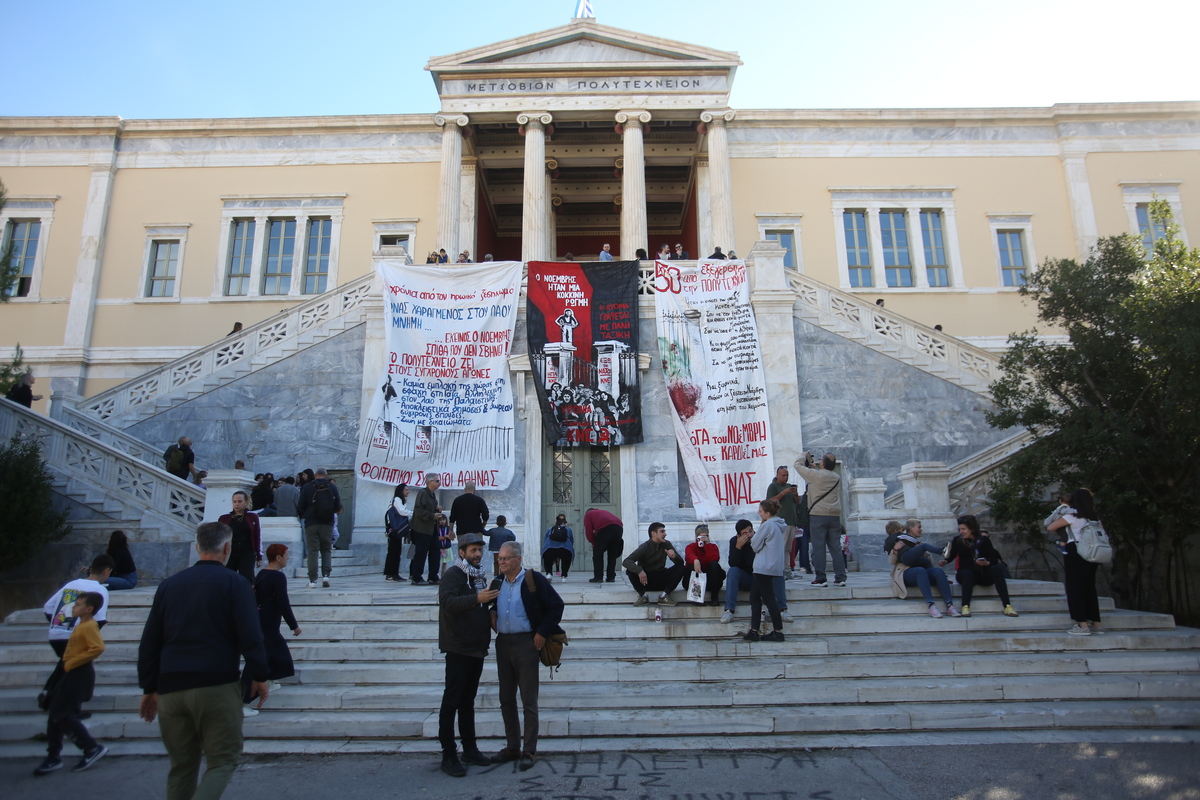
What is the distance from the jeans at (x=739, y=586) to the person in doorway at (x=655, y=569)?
743mm

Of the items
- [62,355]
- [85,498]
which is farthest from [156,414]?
[62,355]

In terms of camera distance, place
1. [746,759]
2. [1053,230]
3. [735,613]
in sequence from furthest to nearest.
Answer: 1. [1053,230]
2. [735,613]
3. [746,759]

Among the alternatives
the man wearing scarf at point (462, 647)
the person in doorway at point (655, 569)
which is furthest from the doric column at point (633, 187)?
the man wearing scarf at point (462, 647)

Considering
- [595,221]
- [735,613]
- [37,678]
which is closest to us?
[37,678]

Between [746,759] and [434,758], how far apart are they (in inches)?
106

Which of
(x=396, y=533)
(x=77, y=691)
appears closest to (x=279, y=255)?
(x=396, y=533)

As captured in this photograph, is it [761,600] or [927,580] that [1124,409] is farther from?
[761,600]

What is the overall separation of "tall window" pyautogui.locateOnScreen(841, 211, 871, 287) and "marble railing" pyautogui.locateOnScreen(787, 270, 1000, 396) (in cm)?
858

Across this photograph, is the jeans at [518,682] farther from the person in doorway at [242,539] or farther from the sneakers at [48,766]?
the person in doorway at [242,539]

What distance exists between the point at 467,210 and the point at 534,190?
3.92 metres

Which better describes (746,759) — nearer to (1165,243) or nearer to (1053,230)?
(1165,243)

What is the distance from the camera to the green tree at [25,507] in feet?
39.5

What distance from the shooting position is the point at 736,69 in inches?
976

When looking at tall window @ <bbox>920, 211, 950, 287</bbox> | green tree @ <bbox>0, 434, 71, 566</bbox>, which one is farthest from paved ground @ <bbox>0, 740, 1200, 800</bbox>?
tall window @ <bbox>920, 211, 950, 287</bbox>
